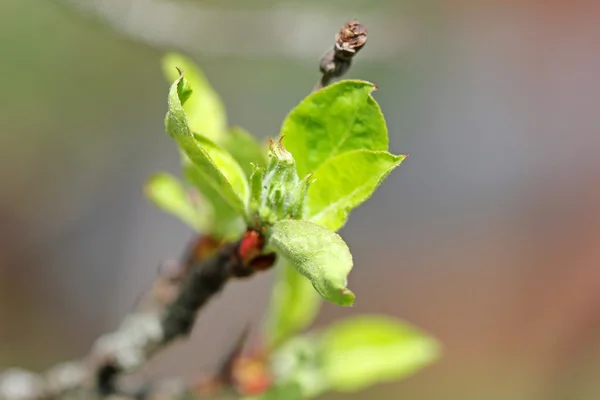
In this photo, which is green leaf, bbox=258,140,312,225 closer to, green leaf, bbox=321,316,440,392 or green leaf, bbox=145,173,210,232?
green leaf, bbox=145,173,210,232

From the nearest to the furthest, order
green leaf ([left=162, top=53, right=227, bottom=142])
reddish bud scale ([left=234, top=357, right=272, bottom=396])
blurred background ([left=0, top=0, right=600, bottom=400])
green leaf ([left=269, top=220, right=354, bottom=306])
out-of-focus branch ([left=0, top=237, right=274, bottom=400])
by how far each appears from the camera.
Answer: green leaf ([left=269, top=220, right=354, bottom=306]) < out-of-focus branch ([left=0, top=237, right=274, bottom=400]) < green leaf ([left=162, top=53, right=227, bottom=142]) < reddish bud scale ([left=234, top=357, right=272, bottom=396]) < blurred background ([left=0, top=0, right=600, bottom=400])

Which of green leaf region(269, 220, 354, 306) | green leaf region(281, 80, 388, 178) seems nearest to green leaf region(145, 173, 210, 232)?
green leaf region(281, 80, 388, 178)

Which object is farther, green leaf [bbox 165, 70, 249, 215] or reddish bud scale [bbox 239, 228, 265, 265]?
reddish bud scale [bbox 239, 228, 265, 265]

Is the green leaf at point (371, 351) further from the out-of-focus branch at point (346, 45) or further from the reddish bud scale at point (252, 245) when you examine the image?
the out-of-focus branch at point (346, 45)

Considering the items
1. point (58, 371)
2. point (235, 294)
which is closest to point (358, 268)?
point (235, 294)

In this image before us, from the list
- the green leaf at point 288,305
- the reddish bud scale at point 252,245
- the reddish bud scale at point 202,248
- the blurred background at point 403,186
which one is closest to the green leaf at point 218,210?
→ the reddish bud scale at point 202,248

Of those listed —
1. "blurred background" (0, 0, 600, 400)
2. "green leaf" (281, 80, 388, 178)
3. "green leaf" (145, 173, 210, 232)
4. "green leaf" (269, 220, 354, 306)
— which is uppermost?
"blurred background" (0, 0, 600, 400)

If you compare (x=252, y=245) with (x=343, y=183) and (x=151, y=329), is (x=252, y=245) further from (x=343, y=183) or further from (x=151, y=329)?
(x=151, y=329)
